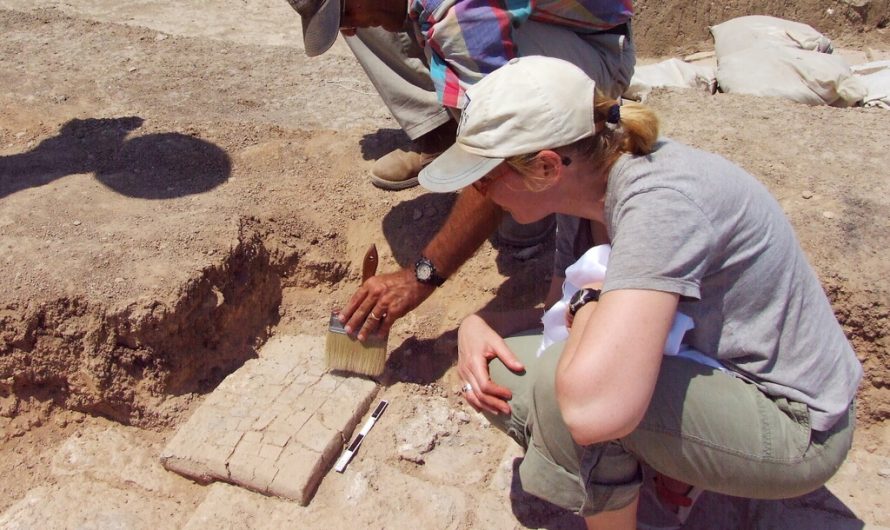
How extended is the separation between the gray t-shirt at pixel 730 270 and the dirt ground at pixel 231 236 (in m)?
0.77

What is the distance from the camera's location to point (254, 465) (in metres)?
2.33

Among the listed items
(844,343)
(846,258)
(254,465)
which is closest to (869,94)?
(846,258)

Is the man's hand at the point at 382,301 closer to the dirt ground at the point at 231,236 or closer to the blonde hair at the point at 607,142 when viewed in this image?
the dirt ground at the point at 231,236

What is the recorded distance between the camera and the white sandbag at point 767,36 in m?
4.56

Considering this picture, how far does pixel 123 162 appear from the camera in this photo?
11.5ft

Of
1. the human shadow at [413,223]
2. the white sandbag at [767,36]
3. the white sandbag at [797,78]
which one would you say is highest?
the white sandbag at [797,78]

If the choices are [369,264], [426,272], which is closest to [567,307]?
[426,272]

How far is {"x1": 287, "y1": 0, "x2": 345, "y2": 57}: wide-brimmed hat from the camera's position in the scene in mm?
2518

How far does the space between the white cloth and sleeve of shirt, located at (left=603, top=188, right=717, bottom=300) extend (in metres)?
0.15

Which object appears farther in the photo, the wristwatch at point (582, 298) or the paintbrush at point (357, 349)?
the paintbrush at point (357, 349)

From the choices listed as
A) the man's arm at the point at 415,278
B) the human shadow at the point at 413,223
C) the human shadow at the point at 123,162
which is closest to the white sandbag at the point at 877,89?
the human shadow at the point at 413,223

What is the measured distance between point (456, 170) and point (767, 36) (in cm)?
361

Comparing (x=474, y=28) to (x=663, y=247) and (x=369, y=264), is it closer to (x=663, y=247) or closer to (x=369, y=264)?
(x=369, y=264)

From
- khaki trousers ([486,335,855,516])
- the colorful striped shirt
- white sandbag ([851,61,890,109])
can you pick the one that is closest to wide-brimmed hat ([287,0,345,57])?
the colorful striped shirt
